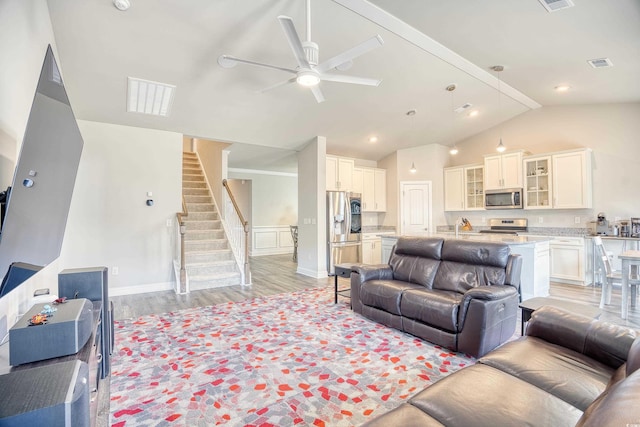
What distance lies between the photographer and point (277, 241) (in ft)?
32.8

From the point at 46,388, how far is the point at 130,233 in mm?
4603

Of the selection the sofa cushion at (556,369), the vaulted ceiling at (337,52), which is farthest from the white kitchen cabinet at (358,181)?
the sofa cushion at (556,369)

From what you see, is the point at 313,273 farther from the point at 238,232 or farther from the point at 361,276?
the point at 361,276

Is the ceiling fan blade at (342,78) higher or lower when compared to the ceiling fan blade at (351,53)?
lower

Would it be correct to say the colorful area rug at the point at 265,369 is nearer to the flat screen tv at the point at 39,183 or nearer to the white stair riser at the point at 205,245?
the flat screen tv at the point at 39,183

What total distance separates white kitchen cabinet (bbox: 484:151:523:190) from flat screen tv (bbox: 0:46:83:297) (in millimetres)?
Result: 6896

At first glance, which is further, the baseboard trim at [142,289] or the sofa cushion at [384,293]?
the baseboard trim at [142,289]

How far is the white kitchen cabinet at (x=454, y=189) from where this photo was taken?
7.13 metres

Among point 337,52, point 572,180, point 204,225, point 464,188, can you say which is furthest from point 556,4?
point 204,225

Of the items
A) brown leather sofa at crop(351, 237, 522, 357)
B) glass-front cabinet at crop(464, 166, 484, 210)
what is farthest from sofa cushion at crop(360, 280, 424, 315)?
glass-front cabinet at crop(464, 166, 484, 210)

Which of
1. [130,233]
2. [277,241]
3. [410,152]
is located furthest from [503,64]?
[277,241]

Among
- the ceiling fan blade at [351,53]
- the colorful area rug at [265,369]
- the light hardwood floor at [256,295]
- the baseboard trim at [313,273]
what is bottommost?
the colorful area rug at [265,369]

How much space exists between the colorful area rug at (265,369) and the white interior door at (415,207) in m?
4.17

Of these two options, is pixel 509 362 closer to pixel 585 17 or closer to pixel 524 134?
pixel 585 17
